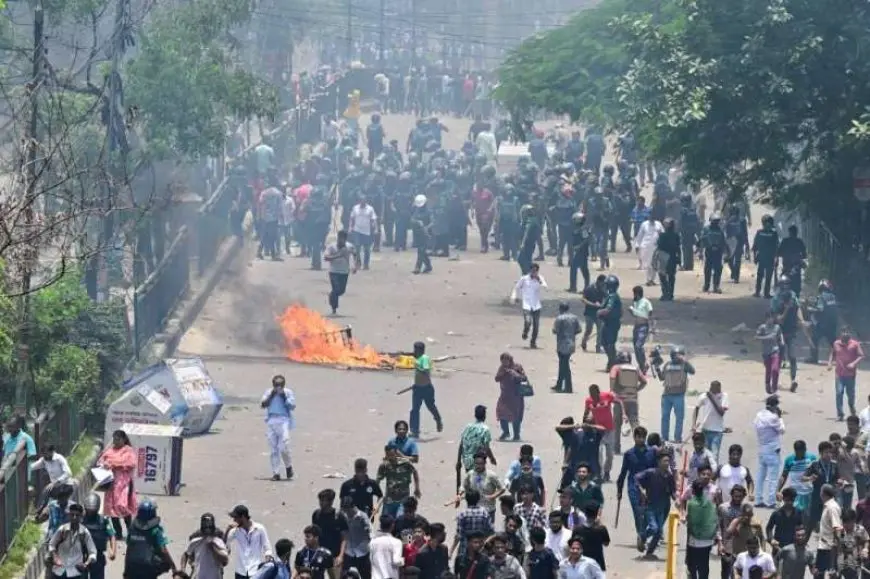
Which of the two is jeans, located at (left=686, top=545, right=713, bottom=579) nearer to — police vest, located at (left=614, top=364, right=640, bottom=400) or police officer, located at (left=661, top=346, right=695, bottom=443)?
police vest, located at (left=614, top=364, right=640, bottom=400)

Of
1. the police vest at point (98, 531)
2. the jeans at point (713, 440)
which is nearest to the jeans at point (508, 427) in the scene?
the jeans at point (713, 440)

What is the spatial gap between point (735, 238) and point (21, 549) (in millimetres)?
19746

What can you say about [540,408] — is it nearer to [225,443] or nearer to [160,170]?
[225,443]

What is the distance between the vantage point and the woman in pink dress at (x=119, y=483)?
1939 cm

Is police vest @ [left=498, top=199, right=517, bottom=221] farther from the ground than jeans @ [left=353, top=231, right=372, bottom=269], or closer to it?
farther from the ground

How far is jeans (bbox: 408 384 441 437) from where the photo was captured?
79.4 feet

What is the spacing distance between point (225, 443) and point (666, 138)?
9.74 meters

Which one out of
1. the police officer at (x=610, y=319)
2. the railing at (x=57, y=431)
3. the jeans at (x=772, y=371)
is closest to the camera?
the railing at (x=57, y=431)

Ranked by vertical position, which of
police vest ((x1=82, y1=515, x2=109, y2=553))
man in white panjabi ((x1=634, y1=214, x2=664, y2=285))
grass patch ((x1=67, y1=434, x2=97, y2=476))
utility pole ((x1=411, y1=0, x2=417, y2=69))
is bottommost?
grass patch ((x1=67, y1=434, x2=97, y2=476))

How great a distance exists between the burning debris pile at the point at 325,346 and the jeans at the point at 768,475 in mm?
7844

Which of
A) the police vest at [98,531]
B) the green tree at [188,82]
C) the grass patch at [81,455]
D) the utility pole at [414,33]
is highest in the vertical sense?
the utility pole at [414,33]

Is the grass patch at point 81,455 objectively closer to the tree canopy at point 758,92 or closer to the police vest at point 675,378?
the police vest at point 675,378

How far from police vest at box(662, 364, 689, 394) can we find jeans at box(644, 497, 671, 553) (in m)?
4.17

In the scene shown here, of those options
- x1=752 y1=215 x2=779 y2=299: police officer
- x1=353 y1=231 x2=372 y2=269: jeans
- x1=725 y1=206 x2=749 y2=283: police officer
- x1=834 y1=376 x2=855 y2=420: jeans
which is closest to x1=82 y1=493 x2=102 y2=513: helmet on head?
x1=834 y1=376 x2=855 y2=420: jeans
